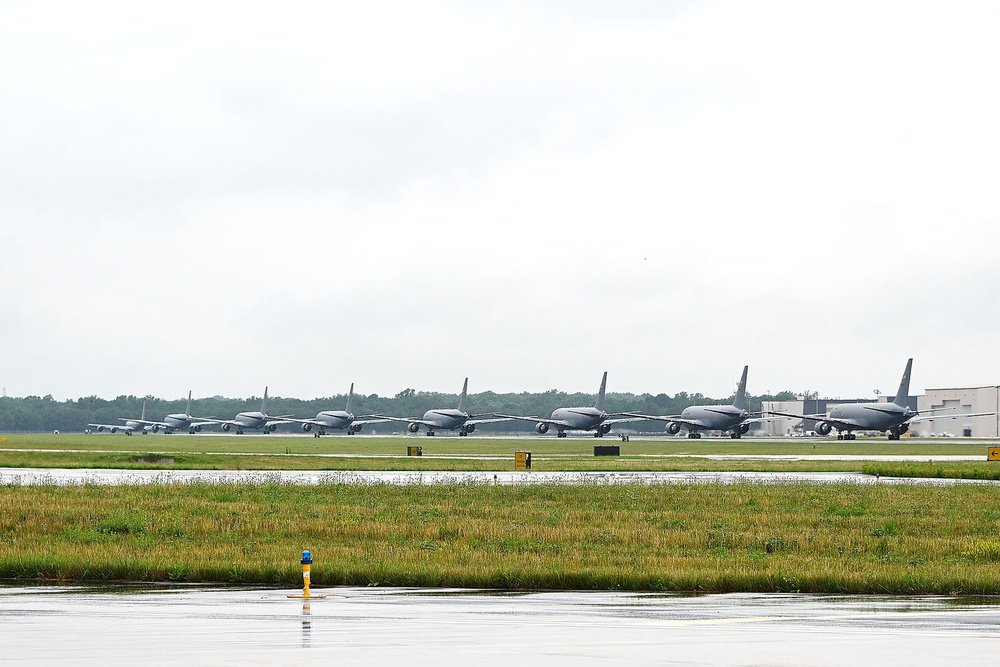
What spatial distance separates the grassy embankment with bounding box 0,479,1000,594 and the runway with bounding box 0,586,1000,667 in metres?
1.58

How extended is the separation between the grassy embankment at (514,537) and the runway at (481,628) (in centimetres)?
158

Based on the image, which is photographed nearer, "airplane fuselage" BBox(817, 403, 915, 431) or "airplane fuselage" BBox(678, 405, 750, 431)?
"airplane fuselage" BBox(817, 403, 915, 431)

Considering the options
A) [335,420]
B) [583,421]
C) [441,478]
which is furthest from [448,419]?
[441,478]

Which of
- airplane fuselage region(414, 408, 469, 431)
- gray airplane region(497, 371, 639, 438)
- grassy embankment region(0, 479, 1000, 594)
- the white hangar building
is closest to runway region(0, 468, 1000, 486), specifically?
grassy embankment region(0, 479, 1000, 594)

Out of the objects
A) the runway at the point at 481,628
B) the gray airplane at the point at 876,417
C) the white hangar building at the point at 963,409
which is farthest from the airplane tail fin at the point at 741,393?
the runway at the point at 481,628

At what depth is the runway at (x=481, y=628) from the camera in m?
13.5

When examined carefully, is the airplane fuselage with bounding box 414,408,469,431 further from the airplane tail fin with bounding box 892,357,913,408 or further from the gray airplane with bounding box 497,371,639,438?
the airplane tail fin with bounding box 892,357,913,408

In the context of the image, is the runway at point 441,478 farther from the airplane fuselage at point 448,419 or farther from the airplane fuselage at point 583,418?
the airplane fuselage at point 448,419

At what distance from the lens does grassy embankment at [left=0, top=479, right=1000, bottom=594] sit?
22.8 metres

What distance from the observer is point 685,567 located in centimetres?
2386

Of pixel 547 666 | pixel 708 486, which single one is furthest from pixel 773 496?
pixel 547 666

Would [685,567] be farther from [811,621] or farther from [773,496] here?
[773,496]

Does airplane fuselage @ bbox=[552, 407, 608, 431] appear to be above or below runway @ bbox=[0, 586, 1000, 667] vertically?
above

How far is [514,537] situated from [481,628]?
12.9 metres
